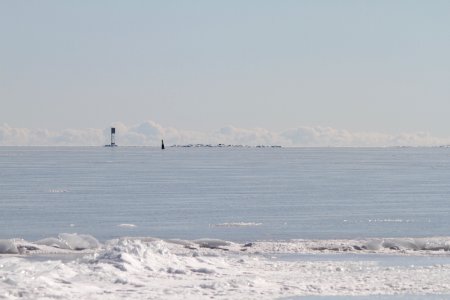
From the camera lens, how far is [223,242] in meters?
25.5

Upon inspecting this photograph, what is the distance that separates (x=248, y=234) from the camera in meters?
29.5

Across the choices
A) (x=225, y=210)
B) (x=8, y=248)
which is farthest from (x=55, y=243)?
(x=225, y=210)

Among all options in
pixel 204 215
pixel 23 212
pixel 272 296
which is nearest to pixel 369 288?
pixel 272 296

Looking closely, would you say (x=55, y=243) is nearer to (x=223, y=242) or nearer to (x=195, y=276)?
(x=223, y=242)

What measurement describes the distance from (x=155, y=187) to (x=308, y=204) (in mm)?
16183

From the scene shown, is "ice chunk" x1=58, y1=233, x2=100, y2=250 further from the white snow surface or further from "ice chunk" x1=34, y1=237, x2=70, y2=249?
the white snow surface

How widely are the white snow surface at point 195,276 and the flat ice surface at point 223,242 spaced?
3 centimetres

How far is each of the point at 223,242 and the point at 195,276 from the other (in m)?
7.26

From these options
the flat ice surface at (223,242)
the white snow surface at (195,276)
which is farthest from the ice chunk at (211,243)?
the white snow surface at (195,276)

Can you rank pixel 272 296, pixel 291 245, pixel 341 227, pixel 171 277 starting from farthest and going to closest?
pixel 341 227 < pixel 291 245 < pixel 171 277 < pixel 272 296

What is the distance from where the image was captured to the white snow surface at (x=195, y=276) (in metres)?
16.2

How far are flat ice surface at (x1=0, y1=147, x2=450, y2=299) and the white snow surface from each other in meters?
0.03

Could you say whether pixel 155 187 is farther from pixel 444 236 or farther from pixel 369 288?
pixel 369 288

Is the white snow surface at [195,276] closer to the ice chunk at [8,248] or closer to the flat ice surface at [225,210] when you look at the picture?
the ice chunk at [8,248]
